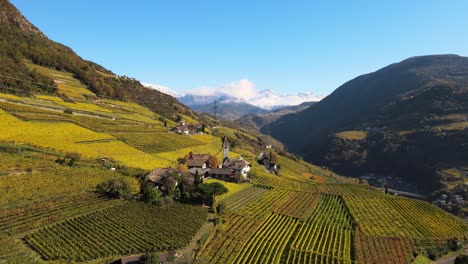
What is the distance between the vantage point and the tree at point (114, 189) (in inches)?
2111

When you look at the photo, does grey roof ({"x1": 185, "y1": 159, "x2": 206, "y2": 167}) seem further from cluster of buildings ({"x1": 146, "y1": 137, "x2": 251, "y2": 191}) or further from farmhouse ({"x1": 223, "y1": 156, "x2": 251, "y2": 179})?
farmhouse ({"x1": 223, "y1": 156, "x2": 251, "y2": 179})

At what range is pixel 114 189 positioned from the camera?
2105 inches

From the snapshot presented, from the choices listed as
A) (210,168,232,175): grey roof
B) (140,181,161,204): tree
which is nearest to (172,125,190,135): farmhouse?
(210,168,232,175): grey roof

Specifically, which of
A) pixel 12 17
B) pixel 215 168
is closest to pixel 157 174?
pixel 215 168

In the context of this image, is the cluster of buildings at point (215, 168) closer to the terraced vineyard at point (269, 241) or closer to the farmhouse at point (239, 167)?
the farmhouse at point (239, 167)

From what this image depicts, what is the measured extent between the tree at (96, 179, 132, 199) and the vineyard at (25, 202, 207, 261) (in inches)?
75.5

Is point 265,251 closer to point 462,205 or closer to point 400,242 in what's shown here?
point 400,242

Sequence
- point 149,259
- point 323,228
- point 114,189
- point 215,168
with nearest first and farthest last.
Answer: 1. point 149,259
2. point 114,189
3. point 323,228
4. point 215,168

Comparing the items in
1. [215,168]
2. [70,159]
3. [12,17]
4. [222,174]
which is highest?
[12,17]

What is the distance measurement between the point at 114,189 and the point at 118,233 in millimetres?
11748

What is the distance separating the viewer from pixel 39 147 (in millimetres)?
60156

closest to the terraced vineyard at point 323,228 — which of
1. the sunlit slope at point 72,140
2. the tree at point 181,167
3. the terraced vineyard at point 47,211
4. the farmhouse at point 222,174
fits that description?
the farmhouse at point 222,174

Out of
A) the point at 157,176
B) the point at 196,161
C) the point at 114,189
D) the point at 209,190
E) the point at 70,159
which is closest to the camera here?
the point at 114,189

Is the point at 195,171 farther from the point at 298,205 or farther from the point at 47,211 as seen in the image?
the point at 47,211
